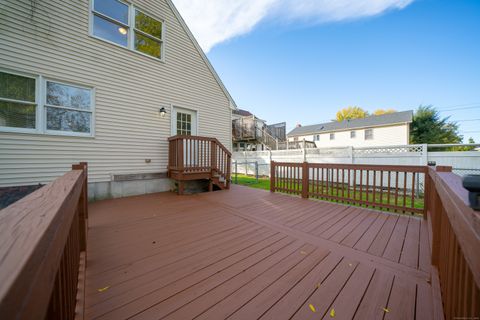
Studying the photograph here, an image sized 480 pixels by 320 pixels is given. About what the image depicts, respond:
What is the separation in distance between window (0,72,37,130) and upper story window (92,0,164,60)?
1.99 metres

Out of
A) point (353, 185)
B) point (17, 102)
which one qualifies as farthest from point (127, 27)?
point (353, 185)

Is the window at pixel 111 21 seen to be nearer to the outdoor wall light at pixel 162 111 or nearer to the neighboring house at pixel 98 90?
the neighboring house at pixel 98 90

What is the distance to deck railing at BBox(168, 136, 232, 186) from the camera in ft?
17.4

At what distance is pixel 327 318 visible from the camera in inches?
55.6

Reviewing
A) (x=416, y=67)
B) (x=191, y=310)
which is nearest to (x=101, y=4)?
(x=191, y=310)

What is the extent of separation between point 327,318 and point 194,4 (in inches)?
350

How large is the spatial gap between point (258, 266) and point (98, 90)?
5.55 m

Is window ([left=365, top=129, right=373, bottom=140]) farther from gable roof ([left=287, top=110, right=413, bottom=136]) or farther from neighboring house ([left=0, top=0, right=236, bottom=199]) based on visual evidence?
neighboring house ([left=0, top=0, right=236, bottom=199])

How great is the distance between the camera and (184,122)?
6562 millimetres

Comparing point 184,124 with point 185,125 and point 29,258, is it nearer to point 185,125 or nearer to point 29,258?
point 185,125

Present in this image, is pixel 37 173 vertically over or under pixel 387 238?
over

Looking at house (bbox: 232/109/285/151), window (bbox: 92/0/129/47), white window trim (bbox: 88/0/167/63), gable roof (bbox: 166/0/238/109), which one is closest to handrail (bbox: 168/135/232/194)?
gable roof (bbox: 166/0/238/109)

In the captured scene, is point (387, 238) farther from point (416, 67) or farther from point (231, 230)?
point (416, 67)

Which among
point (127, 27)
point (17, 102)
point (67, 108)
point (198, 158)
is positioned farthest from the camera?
point (198, 158)
